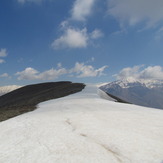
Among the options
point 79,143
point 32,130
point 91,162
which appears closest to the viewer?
point 91,162

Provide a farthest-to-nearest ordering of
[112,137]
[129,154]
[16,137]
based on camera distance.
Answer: [16,137] < [112,137] < [129,154]

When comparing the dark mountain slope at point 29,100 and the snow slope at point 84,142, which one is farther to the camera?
the dark mountain slope at point 29,100


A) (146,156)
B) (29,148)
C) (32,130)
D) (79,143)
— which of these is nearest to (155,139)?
(146,156)

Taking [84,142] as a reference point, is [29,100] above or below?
above

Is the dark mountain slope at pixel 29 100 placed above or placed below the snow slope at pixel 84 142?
above

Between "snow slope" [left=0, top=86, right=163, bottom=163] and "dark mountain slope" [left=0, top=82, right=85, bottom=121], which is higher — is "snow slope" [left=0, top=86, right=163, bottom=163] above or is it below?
below

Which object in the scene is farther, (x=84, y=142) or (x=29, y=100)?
(x=29, y=100)

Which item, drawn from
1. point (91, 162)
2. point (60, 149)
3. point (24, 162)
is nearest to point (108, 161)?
point (91, 162)

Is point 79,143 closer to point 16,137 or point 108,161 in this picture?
point 108,161

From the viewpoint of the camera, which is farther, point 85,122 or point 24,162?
point 85,122

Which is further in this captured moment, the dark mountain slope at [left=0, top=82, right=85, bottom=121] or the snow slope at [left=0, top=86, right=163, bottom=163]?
the dark mountain slope at [left=0, top=82, right=85, bottom=121]
